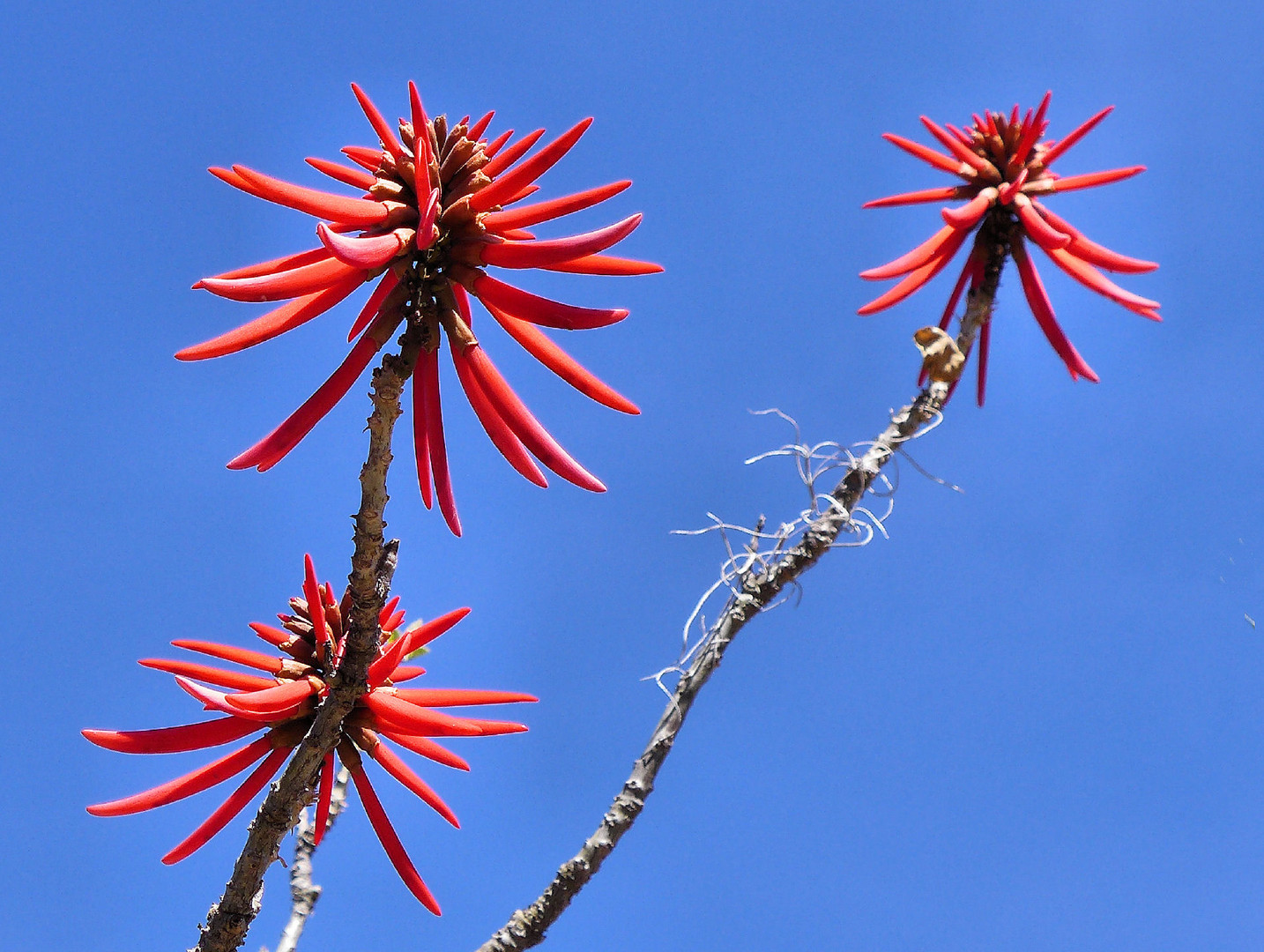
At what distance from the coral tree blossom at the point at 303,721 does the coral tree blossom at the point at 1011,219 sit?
1247 millimetres

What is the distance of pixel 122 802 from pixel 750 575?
3.27 ft

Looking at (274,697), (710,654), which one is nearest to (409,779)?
(274,697)

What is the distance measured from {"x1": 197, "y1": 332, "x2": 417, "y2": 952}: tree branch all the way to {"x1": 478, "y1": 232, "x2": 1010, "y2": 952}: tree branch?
0.39 meters

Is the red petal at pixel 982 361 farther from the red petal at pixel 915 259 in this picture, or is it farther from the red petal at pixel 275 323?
the red petal at pixel 275 323

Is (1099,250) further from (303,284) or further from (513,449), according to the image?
(303,284)

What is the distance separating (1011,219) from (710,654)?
123 cm

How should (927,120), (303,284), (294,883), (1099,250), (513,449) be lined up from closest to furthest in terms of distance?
(303,284) → (513,449) → (294,883) → (1099,250) → (927,120)

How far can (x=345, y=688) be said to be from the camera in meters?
1.41

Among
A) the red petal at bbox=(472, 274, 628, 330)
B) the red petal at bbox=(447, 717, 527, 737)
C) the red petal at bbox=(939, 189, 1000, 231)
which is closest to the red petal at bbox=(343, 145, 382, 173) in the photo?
the red petal at bbox=(472, 274, 628, 330)

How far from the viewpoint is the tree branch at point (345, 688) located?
1301 millimetres

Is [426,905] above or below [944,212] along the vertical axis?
below

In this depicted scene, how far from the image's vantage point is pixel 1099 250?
2.19 meters

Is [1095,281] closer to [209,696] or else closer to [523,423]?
[523,423]

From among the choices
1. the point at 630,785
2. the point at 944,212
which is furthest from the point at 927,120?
the point at 630,785
